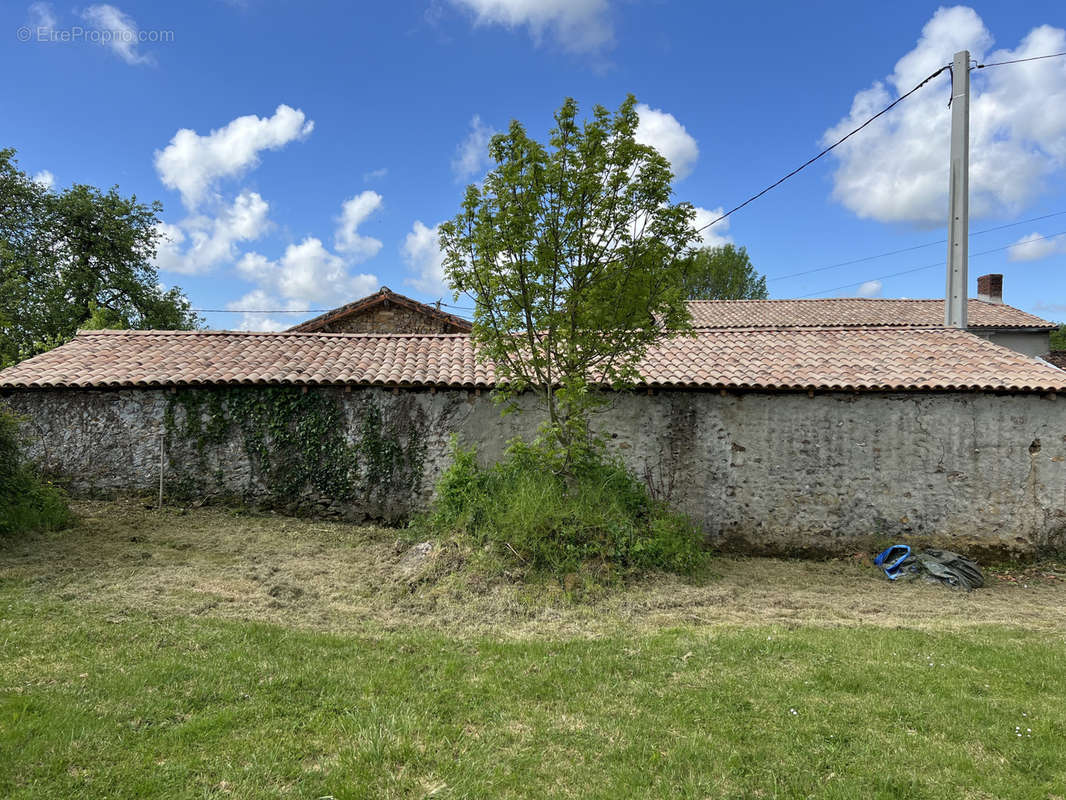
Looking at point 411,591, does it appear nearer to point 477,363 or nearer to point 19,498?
point 477,363

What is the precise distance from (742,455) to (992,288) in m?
22.1

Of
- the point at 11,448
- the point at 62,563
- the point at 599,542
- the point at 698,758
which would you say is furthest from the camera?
the point at 11,448

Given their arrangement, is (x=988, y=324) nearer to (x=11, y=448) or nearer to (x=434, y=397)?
(x=434, y=397)

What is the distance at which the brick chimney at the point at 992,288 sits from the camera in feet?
79.6

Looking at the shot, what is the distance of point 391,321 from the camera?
17.0 metres

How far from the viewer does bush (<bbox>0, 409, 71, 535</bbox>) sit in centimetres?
795

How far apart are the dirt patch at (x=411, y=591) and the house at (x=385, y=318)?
872cm

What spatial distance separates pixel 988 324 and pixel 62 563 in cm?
2553

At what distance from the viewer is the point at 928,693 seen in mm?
4438

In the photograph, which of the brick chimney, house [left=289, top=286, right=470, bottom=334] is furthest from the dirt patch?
the brick chimney

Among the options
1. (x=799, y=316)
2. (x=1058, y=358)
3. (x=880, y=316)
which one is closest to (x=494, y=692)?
(x=799, y=316)

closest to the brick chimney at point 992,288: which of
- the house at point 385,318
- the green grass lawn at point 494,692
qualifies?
the house at point 385,318

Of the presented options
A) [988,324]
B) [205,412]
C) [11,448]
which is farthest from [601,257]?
[988,324]

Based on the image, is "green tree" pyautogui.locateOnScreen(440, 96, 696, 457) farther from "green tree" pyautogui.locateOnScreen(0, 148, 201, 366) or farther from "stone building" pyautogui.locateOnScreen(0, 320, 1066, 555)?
"green tree" pyautogui.locateOnScreen(0, 148, 201, 366)
